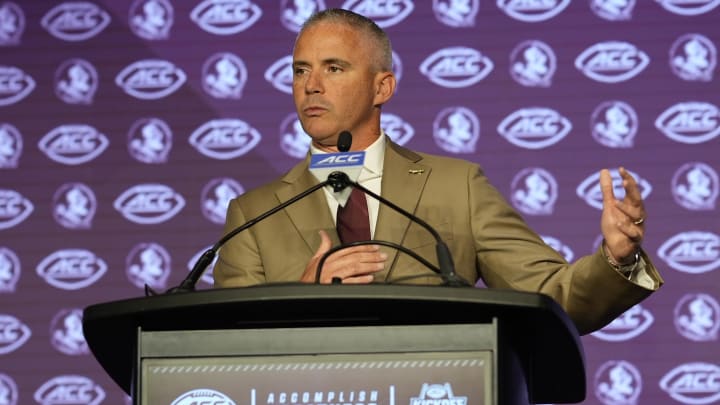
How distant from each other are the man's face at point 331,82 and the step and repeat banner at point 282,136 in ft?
4.05

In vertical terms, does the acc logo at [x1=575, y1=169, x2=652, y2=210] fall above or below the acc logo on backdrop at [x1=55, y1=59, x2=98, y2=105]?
below

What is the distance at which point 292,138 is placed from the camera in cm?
411

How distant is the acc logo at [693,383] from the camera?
376 cm

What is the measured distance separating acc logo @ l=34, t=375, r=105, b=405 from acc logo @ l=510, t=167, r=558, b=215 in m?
1.49

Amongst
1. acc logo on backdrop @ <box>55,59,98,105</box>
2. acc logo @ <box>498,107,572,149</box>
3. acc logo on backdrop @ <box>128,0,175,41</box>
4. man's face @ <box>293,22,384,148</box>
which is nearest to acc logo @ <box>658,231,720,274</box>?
acc logo @ <box>498,107,572,149</box>

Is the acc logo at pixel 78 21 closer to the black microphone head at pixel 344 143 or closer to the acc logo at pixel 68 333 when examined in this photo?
the acc logo at pixel 68 333

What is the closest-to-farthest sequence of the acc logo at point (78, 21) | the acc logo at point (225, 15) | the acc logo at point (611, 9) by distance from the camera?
the acc logo at point (611, 9), the acc logo at point (225, 15), the acc logo at point (78, 21)

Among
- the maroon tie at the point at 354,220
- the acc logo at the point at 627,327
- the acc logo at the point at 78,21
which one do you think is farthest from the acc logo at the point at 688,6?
the acc logo at the point at 78,21

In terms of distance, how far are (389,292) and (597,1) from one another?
2.62 m

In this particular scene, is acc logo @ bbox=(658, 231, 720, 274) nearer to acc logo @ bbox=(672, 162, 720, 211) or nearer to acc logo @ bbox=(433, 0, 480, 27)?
acc logo @ bbox=(672, 162, 720, 211)

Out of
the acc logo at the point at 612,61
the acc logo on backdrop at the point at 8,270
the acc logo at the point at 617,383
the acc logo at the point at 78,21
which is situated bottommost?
the acc logo at the point at 617,383

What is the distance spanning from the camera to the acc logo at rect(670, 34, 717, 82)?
12.8 ft

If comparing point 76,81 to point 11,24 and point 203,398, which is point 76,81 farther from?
point 203,398

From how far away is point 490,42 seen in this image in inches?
159
